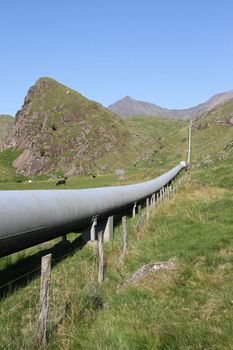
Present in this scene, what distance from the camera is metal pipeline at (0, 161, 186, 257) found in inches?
298

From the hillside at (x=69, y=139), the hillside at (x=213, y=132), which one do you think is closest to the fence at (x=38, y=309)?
the hillside at (x=213, y=132)

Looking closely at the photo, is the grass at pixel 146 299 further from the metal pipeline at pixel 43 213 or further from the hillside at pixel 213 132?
the hillside at pixel 213 132

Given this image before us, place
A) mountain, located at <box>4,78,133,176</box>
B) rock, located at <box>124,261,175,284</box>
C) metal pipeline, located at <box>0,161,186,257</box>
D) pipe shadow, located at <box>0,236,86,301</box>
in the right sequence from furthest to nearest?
mountain, located at <box>4,78,133,176</box> → rock, located at <box>124,261,175,284</box> → pipe shadow, located at <box>0,236,86,301</box> → metal pipeline, located at <box>0,161,186,257</box>

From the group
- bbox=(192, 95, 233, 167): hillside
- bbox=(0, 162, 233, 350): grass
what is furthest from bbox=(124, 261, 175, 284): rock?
bbox=(192, 95, 233, 167): hillside

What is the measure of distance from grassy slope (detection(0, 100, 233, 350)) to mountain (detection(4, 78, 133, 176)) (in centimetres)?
10677

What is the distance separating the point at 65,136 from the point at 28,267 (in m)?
122

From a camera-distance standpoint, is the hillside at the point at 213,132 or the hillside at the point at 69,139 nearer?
the hillside at the point at 213,132

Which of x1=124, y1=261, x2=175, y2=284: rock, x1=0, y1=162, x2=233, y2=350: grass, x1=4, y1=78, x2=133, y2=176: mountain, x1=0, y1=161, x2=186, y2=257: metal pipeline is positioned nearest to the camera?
x1=0, y1=162, x2=233, y2=350: grass

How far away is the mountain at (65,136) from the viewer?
122 metres

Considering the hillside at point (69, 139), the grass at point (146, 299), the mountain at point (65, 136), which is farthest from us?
the mountain at point (65, 136)

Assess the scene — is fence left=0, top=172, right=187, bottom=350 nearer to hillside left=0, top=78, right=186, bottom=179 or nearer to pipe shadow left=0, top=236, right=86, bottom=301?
pipe shadow left=0, top=236, right=86, bottom=301

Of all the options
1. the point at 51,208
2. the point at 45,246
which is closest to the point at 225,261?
the point at 51,208

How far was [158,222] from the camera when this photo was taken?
16281mm

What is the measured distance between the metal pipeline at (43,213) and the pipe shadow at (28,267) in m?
0.71
